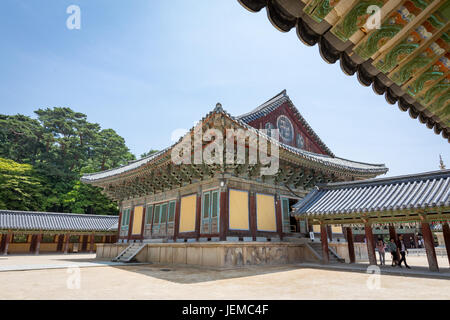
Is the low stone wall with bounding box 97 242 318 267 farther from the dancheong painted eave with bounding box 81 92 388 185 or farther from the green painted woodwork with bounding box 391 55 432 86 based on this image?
the green painted woodwork with bounding box 391 55 432 86

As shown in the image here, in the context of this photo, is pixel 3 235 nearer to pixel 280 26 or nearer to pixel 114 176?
pixel 114 176

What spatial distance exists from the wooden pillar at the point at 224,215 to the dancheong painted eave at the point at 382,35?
31.2 feet

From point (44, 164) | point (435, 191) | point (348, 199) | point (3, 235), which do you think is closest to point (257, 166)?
point (348, 199)

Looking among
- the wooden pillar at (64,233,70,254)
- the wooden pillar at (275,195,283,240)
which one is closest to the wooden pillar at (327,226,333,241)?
the wooden pillar at (275,195,283,240)

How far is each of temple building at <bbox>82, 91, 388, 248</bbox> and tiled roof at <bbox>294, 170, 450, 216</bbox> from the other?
189 cm

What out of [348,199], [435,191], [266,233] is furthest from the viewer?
[266,233]

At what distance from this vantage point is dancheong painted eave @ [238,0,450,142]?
2.25 metres

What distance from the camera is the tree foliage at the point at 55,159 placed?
3506cm

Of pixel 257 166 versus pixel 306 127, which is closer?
pixel 257 166

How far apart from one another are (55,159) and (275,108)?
41.0 m

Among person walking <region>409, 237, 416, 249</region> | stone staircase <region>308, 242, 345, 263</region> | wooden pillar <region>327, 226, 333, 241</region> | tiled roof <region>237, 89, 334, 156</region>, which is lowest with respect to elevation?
person walking <region>409, 237, 416, 249</region>

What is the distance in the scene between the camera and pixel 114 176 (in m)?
18.0

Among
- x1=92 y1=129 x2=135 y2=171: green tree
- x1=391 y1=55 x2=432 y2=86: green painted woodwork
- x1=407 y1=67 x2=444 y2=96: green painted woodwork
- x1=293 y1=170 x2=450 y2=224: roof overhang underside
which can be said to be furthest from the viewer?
x1=92 y1=129 x2=135 y2=171: green tree

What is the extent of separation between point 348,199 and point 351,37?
35.2 ft
